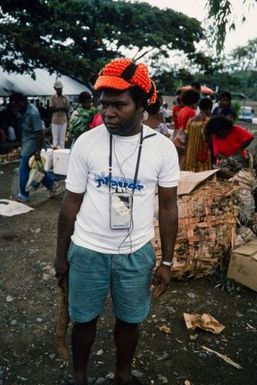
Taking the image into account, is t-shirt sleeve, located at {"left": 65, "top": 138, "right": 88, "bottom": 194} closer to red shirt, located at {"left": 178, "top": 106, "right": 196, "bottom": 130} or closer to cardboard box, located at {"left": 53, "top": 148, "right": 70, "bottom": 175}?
red shirt, located at {"left": 178, "top": 106, "right": 196, "bottom": 130}

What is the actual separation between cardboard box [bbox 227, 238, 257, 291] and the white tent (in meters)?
10.6

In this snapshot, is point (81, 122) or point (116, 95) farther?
point (81, 122)

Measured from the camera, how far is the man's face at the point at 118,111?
1.68 metres

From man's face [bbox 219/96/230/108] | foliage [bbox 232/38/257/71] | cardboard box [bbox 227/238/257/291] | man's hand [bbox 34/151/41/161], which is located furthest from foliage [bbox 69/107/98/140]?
foliage [bbox 232/38/257/71]

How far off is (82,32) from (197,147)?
11.7 m

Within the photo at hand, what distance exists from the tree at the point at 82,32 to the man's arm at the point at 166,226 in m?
9.10

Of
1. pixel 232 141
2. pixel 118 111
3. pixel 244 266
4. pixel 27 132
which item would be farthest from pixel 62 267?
pixel 27 132

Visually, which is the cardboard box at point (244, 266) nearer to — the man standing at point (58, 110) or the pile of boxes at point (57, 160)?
the pile of boxes at point (57, 160)

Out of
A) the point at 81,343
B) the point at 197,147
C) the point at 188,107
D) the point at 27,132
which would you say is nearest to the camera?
the point at 81,343

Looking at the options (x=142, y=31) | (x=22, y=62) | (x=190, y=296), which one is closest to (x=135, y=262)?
(x=190, y=296)

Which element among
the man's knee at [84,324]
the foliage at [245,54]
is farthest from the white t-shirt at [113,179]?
the foliage at [245,54]

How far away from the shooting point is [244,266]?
3.51 meters

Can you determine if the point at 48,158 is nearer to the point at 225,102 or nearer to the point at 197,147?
the point at 197,147

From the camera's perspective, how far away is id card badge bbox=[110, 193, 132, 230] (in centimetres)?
173
